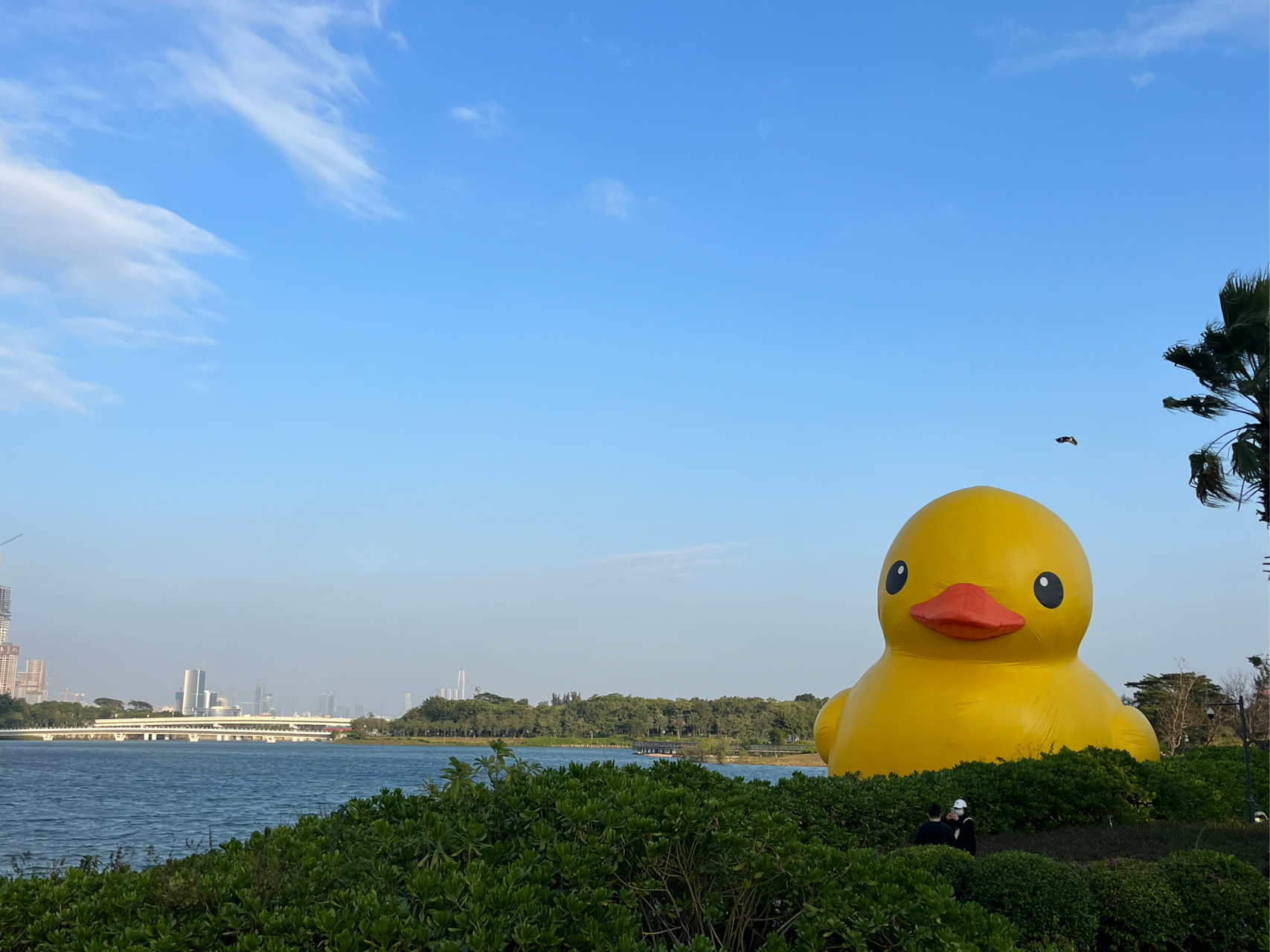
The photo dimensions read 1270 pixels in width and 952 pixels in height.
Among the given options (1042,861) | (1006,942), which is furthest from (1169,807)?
(1006,942)

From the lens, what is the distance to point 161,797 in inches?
1476

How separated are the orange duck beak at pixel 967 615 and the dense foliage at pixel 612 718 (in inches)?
2967

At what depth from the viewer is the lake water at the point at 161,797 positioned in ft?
65.6

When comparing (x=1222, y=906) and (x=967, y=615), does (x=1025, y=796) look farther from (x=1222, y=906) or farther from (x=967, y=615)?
(x=1222, y=906)

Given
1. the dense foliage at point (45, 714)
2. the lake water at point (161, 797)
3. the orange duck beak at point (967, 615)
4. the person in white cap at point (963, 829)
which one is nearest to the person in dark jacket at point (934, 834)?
the person in white cap at point (963, 829)

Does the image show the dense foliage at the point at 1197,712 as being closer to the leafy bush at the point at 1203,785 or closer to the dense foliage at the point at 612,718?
the leafy bush at the point at 1203,785

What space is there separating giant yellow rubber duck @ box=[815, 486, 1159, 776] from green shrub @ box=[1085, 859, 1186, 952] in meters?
5.63

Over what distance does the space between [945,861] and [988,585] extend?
6.44 metres

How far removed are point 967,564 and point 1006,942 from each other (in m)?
9.78

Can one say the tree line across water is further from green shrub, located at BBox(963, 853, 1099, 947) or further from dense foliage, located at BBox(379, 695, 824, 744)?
green shrub, located at BBox(963, 853, 1099, 947)

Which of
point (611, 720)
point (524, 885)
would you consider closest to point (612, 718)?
point (611, 720)

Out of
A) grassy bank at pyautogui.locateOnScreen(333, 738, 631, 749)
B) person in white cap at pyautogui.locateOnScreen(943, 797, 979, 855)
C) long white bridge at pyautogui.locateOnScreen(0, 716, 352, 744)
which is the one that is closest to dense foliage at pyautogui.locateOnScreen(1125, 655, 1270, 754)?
person in white cap at pyautogui.locateOnScreen(943, 797, 979, 855)

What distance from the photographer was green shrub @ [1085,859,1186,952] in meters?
7.64

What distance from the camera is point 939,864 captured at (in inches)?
320
